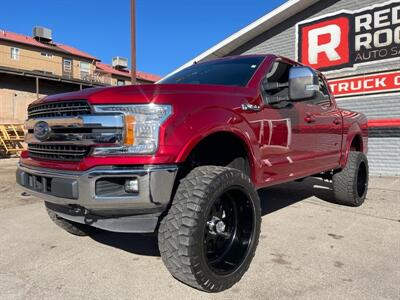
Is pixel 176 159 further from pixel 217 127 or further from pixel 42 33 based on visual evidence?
pixel 42 33

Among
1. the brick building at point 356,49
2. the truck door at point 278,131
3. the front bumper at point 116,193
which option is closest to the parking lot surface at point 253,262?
the front bumper at point 116,193

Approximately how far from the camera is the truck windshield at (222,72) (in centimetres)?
377

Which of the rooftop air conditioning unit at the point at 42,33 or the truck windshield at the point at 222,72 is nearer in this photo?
the truck windshield at the point at 222,72

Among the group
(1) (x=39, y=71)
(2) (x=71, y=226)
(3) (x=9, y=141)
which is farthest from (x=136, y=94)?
(1) (x=39, y=71)

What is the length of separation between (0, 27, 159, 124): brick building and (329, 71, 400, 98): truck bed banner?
19.8 meters

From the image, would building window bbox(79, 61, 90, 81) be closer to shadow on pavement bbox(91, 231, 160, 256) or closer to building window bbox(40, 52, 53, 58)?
building window bbox(40, 52, 53, 58)

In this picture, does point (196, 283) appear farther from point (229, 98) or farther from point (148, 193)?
point (229, 98)

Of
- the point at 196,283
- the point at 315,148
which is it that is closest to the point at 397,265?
the point at 315,148

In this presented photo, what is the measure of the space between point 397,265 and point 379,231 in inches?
44.7

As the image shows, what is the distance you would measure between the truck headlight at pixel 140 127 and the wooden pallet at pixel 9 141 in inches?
574

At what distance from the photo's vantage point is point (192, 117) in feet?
9.14

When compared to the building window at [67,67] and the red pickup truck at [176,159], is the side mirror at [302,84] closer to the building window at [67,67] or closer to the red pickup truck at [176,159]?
the red pickup truck at [176,159]

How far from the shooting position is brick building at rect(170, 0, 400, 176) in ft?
30.8

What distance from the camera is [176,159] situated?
2.66 m
